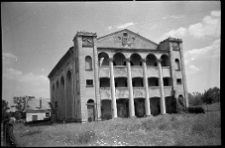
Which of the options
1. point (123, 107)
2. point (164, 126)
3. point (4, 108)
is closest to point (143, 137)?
point (164, 126)

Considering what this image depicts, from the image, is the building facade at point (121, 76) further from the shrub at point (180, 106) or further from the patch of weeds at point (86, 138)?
the patch of weeds at point (86, 138)

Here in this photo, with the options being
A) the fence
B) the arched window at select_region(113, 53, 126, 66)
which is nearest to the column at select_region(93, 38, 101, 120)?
the arched window at select_region(113, 53, 126, 66)

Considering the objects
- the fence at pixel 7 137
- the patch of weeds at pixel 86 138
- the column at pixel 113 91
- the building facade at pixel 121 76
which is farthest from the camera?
the column at pixel 113 91

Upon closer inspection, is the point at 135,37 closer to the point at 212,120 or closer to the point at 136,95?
the point at 136,95

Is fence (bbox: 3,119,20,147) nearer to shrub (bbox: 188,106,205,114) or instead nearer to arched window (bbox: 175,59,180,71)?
shrub (bbox: 188,106,205,114)

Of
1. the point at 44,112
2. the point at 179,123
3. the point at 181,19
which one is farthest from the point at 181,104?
the point at 44,112

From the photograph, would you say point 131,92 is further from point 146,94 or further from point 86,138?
point 86,138

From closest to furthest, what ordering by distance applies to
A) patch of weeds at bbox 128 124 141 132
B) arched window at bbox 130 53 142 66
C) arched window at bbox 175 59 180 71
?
patch of weeds at bbox 128 124 141 132, arched window at bbox 130 53 142 66, arched window at bbox 175 59 180 71

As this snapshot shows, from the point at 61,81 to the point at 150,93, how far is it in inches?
563

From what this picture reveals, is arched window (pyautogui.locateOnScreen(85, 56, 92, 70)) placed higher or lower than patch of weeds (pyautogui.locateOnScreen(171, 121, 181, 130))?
higher

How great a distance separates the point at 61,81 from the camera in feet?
107

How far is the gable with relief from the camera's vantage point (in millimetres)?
24453

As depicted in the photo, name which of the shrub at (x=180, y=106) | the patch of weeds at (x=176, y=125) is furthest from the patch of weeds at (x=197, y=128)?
the shrub at (x=180, y=106)

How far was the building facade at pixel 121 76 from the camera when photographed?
22750mm
